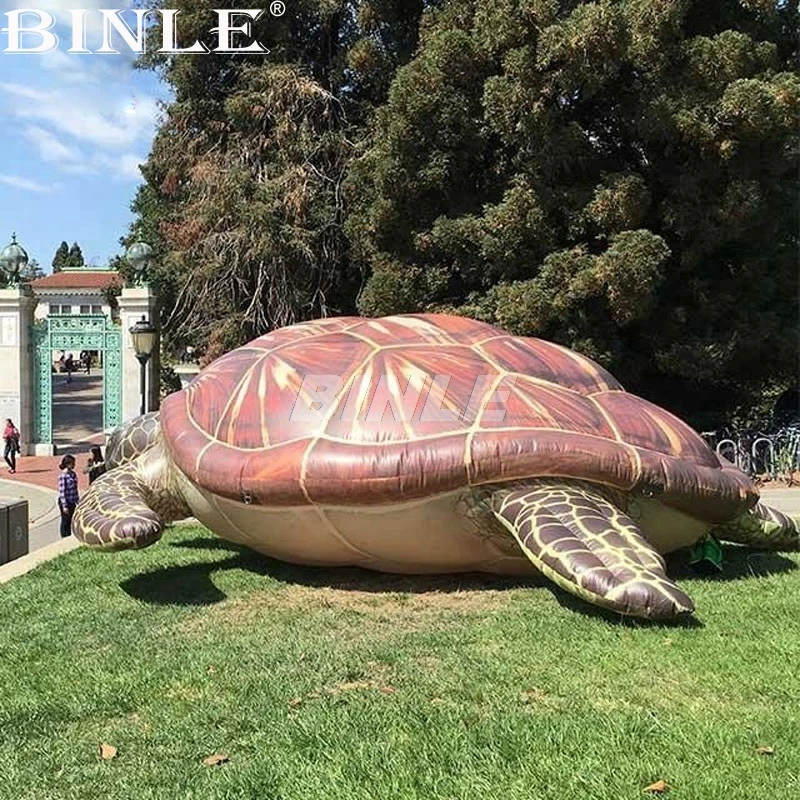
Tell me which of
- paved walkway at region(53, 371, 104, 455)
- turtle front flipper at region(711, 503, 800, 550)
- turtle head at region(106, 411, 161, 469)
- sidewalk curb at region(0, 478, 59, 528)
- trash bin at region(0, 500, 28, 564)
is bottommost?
paved walkway at region(53, 371, 104, 455)

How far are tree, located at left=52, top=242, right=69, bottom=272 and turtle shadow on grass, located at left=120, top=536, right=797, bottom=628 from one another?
356 ft

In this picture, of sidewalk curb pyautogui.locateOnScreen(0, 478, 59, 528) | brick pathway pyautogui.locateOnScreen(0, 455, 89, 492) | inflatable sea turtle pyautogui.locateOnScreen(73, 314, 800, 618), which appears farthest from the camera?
brick pathway pyautogui.locateOnScreen(0, 455, 89, 492)

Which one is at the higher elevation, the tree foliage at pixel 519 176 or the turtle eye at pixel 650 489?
the tree foliage at pixel 519 176

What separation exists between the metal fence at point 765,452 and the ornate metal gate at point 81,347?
Result: 13.4 m

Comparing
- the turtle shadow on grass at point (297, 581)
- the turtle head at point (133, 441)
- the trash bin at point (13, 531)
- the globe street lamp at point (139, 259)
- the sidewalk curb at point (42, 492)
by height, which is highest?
the globe street lamp at point (139, 259)

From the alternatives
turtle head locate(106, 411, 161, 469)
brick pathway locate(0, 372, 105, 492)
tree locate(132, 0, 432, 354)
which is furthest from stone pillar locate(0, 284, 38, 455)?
turtle head locate(106, 411, 161, 469)

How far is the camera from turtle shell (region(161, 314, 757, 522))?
580cm

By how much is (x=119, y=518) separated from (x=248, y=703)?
247 cm

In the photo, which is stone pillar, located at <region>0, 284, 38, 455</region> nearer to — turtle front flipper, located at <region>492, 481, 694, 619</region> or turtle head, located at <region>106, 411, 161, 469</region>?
turtle head, located at <region>106, 411, 161, 469</region>

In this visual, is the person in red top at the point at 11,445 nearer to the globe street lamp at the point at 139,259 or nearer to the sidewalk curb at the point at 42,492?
the sidewalk curb at the point at 42,492

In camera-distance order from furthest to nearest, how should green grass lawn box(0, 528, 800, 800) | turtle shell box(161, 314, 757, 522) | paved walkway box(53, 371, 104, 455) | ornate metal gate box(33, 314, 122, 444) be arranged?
paved walkway box(53, 371, 104, 455)
ornate metal gate box(33, 314, 122, 444)
turtle shell box(161, 314, 757, 522)
green grass lawn box(0, 528, 800, 800)

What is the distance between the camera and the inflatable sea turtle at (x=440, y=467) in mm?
5695

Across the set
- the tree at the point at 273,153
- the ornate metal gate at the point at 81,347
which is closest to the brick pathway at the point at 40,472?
the ornate metal gate at the point at 81,347

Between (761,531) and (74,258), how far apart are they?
114 metres
